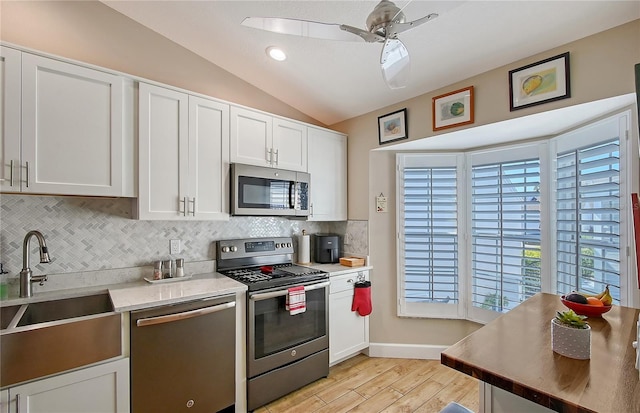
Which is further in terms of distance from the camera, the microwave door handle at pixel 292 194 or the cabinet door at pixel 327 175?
the cabinet door at pixel 327 175

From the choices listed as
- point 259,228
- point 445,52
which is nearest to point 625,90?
point 445,52

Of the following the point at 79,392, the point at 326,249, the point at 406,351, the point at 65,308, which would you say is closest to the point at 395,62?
the point at 326,249

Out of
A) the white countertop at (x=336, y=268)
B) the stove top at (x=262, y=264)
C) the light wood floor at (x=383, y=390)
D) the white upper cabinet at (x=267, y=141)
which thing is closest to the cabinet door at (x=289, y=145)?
the white upper cabinet at (x=267, y=141)

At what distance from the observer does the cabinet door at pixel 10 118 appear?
60.4 inches

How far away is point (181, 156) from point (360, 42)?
1455 millimetres

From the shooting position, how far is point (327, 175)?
3066 millimetres

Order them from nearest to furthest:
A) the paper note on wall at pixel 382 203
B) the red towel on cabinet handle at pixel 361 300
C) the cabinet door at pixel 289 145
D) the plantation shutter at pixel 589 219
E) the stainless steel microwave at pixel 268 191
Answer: the plantation shutter at pixel 589 219
the stainless steel microwave at pixel 268 191
the cabinet door at pixel 289 145
the red towel on cabinet handle at pixel 361 300
the paper note on wall at pixel 382 203

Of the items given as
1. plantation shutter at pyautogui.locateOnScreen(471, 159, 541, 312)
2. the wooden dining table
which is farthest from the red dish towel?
plantation shutter at pyautogui.locateOnScreen(471, 159, 541, 312)

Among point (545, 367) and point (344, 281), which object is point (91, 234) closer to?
point (344, 281)

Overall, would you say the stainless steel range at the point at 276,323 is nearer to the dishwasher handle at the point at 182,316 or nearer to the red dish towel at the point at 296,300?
the red dish towel at the point at 296,300

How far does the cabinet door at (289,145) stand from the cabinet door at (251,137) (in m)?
0.07

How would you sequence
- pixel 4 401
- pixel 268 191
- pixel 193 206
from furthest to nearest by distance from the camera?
pixel 268 191 → pixel 193 206 → pixel 4 401

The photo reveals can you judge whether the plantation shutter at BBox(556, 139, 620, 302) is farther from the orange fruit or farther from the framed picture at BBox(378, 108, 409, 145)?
the framed picture at BBox(378, 108, 409, 145)

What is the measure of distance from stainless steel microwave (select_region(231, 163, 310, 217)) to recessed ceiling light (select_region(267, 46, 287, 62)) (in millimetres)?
907
